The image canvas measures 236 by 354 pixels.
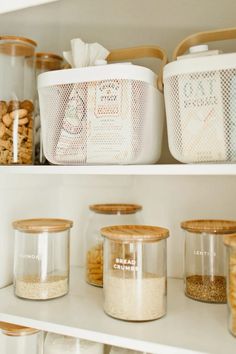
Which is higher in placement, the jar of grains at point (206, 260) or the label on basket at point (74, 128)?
the label on basket at point (74, 128)

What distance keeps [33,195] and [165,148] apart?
1.56ft

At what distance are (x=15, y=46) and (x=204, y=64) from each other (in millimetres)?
571

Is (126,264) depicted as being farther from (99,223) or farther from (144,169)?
(99,223)

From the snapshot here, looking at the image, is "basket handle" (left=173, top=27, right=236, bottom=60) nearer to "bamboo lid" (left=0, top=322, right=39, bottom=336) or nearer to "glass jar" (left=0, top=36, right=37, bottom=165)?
"glass jar" (left=0, top=36, right=37, bottom=165)

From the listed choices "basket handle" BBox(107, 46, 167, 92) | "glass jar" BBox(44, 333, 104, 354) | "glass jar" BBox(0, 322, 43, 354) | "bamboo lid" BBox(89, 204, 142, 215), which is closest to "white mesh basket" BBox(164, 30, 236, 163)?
"basket handle" BBox(107, 46, 167, 92)

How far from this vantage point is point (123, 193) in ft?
4.19

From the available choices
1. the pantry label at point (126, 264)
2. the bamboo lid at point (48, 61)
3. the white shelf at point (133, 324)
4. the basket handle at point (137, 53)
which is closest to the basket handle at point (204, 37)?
the basket handle at point (137, 53)

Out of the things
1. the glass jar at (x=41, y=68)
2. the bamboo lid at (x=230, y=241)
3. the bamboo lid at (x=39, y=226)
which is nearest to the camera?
the bamboo lid at (x=230, y=241)

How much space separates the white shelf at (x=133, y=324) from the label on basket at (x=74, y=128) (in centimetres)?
39

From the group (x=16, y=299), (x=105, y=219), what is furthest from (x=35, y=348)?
(x=105, y=219)

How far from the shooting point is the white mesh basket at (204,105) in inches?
31.7

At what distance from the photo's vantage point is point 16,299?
103cm

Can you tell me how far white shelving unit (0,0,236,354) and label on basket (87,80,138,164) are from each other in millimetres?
41

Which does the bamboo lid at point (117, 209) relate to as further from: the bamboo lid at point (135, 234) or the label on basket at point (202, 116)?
the label on basket at point (202, 116)
